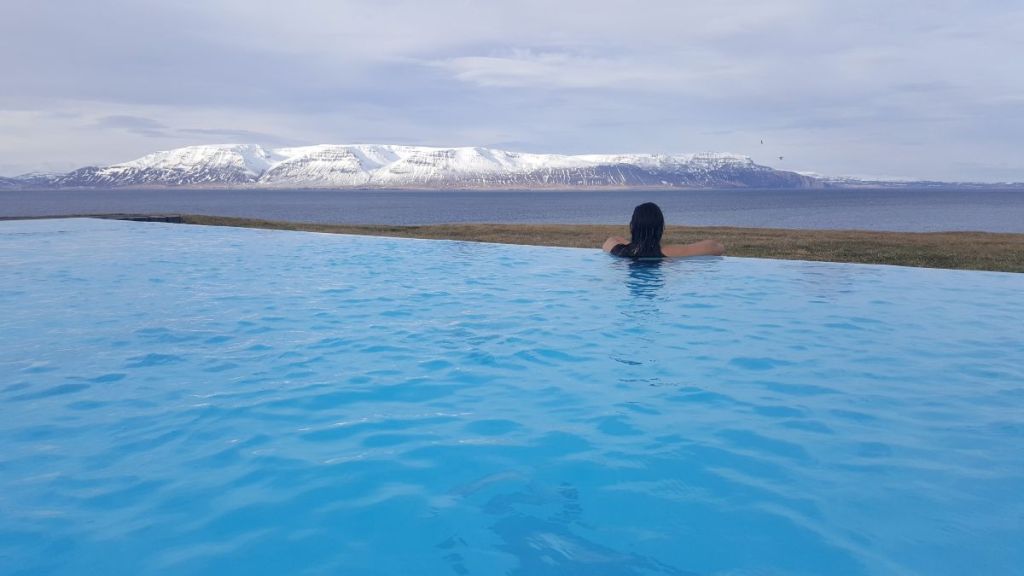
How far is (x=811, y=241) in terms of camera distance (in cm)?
2261

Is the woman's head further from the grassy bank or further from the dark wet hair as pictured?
the grassy bank

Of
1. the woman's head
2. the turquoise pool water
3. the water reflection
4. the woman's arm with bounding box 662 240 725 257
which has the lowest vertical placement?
the turquoise pool water

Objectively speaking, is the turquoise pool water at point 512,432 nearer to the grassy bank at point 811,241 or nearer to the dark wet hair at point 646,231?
the dark wet hair at point 646,231

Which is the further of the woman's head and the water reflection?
the woman's head

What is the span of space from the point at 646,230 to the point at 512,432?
10269mm

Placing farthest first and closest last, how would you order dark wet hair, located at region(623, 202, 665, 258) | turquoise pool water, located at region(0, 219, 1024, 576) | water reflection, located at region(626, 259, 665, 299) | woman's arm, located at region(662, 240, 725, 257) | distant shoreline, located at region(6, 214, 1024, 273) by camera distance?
distant shoreline, located at region(6, 214, 1024, 273), woman's arm, located at region(662, 240, 725, 257), dark wet hair, located at region(623, 202, 665, 258), water reflection, located at region(626, 259, 665, 299), turquoise pool water, located at region(0, 219, 1024, 576)

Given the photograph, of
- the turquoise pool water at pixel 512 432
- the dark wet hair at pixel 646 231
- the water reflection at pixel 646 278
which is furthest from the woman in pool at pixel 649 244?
the turquoise pool water at pixel 512 432

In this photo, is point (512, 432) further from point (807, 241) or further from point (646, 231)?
point (807, 241)

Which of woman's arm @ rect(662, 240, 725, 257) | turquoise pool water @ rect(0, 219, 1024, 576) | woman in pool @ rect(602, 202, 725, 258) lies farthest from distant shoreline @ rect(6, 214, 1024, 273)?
turquoise pool water @ rect(0, 219, 1024, 576)

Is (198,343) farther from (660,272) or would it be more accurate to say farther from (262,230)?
(262,230)

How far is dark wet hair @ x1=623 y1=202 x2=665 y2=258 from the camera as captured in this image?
15.6m

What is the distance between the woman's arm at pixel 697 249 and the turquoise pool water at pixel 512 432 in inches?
173

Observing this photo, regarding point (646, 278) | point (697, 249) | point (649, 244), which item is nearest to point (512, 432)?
point (646, 278)

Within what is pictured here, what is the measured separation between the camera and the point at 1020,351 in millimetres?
9016
